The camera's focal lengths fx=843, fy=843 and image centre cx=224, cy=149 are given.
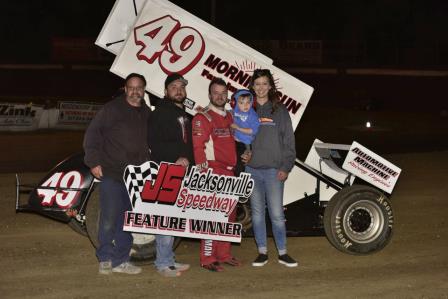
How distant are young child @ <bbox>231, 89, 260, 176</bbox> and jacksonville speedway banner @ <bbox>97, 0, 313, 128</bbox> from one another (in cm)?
68

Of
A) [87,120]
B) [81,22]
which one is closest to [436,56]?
[87,120]

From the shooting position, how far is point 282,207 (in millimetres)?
7516

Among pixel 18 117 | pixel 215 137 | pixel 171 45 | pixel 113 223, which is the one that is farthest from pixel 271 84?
pixel 18 117

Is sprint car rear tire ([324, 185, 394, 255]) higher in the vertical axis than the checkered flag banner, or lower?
higher

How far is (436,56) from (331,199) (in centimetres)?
3408

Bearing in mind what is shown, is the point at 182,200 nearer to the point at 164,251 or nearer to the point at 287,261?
the point at 164,251

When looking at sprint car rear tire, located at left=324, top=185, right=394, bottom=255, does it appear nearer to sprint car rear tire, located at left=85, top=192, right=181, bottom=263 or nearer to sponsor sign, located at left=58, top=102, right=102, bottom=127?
sprint car rear tire, located at left=85, top=192, right=181, bottom=263

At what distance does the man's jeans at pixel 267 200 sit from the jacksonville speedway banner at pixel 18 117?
16604 mm

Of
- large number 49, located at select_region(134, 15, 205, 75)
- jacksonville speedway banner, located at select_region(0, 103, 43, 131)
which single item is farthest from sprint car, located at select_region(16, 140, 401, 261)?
jacksonville speedway banner, located at select_region(0, 103, 43, 131)

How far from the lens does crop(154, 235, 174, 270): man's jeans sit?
7161mm

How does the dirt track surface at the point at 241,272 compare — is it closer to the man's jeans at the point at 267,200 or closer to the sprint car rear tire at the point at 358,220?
the sprint car rear tire at the point at 358,220

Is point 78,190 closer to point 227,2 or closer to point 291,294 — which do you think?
point 291,294

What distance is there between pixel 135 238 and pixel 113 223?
1.68ft

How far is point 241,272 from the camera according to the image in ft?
24.2
